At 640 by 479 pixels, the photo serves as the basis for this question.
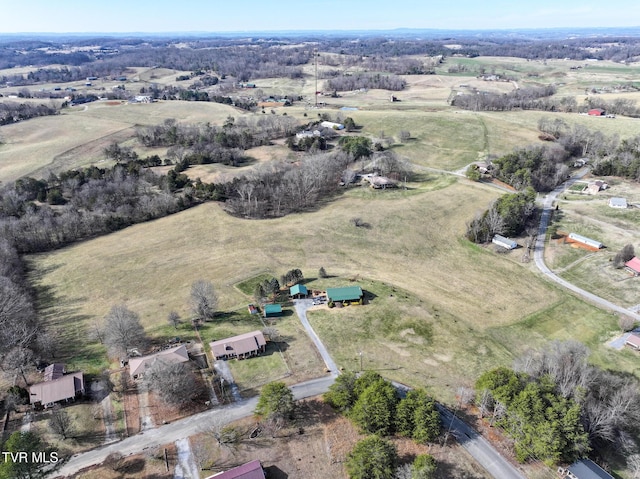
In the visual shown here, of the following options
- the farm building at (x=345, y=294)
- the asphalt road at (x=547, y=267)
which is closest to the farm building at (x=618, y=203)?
the asphalt road at (x=547, y=267)

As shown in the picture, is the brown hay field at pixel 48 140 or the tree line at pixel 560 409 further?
the brown hay field at pixel 48 140

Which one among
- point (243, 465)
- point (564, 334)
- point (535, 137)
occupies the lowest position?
point (564, 334)

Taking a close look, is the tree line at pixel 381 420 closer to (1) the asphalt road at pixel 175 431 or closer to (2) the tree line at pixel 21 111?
(1) the asphalt road at pixel 175 431

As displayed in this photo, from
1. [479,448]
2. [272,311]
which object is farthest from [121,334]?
[479,448]

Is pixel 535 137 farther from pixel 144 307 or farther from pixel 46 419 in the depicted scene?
pixel 46 419

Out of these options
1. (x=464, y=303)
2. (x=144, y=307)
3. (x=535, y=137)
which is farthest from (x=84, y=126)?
(x=535, y=137)

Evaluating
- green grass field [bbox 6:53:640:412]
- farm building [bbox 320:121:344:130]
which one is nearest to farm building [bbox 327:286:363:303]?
green grass field [bbox 6:53:640:412]
